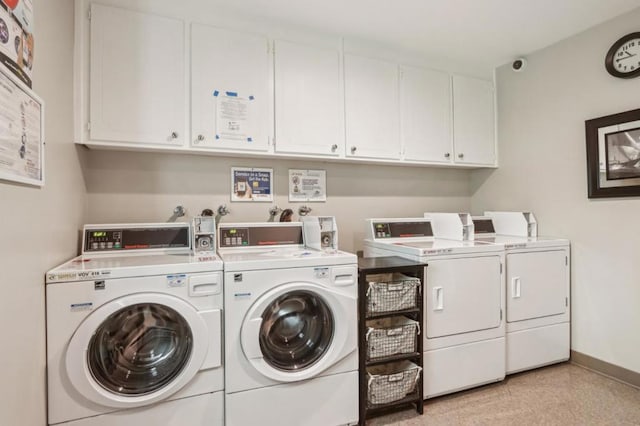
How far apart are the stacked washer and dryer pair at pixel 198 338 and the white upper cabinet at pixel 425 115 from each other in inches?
53.8

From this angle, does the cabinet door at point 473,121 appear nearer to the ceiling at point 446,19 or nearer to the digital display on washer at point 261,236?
the ceiling at point 446,19

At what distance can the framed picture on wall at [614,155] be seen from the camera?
2.24 meters

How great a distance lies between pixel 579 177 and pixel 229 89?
8.99 ft

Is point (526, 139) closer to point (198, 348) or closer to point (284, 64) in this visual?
point (284, 64)

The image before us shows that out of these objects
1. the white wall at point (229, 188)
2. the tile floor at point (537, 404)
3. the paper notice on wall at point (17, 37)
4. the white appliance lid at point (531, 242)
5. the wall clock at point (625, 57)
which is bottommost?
the tile floor at point (537, 404)

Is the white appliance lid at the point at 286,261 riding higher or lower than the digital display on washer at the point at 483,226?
lower

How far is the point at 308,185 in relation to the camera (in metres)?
2.79

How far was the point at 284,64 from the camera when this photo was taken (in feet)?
7.72

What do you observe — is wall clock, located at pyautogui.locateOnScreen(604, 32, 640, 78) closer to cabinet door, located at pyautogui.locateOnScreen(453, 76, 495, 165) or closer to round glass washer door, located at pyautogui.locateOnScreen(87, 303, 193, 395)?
cabinet door, located at pyautogui.locateOnScreen(453, 76, 495, 165)

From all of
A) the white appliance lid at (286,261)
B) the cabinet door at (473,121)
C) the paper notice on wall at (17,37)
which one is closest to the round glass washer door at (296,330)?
the white appliance lid at (286,261)

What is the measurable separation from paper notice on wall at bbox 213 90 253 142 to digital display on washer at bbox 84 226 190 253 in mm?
710

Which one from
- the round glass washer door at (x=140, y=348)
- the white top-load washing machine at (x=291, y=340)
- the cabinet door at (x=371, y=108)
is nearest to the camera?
the round glass washer door at (x=140, y=348)

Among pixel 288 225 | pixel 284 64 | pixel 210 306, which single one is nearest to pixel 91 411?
pixel 210 306

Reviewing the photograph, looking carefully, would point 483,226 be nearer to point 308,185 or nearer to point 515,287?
point 515,287
